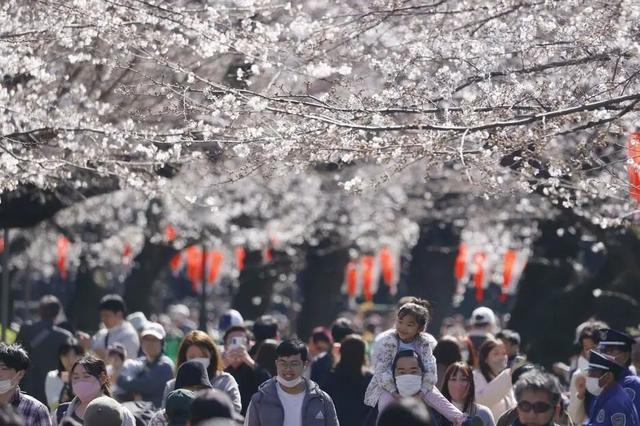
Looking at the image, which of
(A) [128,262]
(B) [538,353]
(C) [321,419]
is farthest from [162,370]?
(A) [128,262]

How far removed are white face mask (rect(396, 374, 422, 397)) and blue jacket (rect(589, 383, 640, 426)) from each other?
1.17m

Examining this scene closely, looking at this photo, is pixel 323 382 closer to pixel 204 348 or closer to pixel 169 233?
pixel 204 348

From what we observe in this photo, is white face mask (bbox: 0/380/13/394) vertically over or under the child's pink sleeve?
under

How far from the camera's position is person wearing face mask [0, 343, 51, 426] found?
8.92 meters

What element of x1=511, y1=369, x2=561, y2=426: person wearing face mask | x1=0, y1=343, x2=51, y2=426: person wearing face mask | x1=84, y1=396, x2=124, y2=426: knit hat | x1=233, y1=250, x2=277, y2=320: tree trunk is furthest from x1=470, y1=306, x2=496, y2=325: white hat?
x1=233, y1=250, x2=277, y2=320: tree trunk

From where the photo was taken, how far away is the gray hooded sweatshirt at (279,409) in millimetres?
9289

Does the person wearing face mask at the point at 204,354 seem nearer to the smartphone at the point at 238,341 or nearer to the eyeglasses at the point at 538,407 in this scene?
the smartphone at the point at 238,341

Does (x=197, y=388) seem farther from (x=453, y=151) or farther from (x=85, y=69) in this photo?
(x=85, y=69)

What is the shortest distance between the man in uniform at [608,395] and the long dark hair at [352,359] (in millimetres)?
2629

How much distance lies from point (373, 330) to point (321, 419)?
1785 centimetres

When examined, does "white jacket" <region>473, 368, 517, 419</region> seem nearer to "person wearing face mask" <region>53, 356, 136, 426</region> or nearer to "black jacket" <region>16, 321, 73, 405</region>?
"person wearing face mask" <region>53, 356, 136, 426</region>

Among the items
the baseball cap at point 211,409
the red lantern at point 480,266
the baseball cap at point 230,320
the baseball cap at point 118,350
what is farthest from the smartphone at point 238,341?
the red lantern at point 480,266

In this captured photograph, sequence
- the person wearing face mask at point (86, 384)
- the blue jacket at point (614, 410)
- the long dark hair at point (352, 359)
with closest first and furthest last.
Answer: the blue jacket at point (614, 410) → the person wearing face mask at point (86, 384) → the long dark hair at point (352, 359)

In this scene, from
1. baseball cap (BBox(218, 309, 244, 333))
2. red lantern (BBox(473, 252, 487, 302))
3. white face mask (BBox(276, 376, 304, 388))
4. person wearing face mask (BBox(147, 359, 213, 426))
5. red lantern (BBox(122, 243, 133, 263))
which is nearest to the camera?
person wearing face mask (BBox(147, 359, 213, 426))
